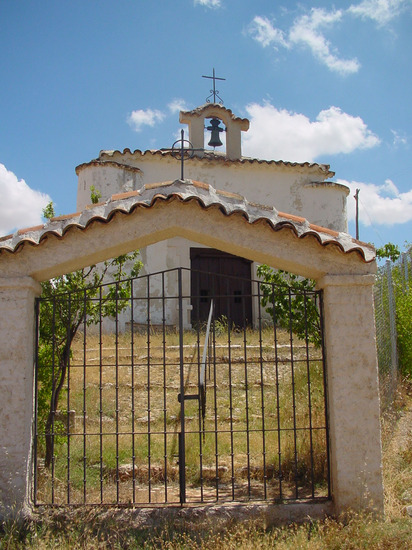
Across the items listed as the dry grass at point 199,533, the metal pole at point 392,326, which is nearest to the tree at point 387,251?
the metal pole at point 392,326

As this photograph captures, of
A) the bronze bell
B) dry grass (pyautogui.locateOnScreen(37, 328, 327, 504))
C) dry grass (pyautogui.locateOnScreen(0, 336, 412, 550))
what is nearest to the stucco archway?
dry grass (pyautogui.locateOnScreen(0, 336, 412, 550))

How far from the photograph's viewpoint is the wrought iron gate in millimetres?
4664

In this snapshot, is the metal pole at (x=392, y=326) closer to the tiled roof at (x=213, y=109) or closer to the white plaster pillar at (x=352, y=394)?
the white plaster pillar at (x=352, y=394)

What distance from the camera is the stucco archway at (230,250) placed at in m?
4.36

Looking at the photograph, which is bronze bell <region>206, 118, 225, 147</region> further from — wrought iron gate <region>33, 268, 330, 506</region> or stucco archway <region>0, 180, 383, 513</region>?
stucco archway <region>0, 180, 383, 513</region>

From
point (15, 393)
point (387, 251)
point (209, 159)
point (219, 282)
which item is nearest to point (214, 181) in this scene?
point (209, 159)

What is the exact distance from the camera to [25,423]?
438 cm

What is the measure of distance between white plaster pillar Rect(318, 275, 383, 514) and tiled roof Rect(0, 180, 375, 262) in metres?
0.34

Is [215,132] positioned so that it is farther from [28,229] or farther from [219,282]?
[28,229]

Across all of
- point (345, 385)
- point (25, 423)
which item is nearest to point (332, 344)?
point (345, 385)

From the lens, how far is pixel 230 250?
187 inches

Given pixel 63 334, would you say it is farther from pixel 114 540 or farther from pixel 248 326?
pixel 248 326

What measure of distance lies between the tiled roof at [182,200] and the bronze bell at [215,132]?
9837mm

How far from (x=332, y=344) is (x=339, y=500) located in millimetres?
1283
